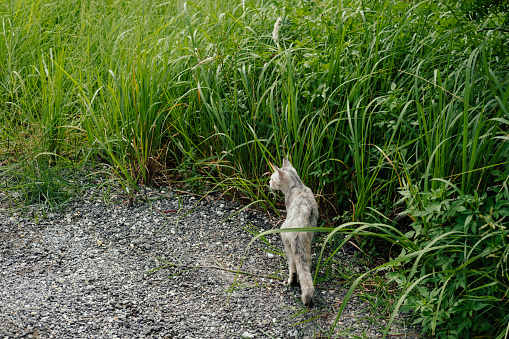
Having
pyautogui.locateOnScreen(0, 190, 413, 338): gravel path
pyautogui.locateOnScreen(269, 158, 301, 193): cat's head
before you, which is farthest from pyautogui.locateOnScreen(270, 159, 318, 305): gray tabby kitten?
pyautogui.locateOnScreen(0, 190, 413, 338): gravel path

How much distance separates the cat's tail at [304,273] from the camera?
231cm

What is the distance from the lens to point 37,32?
4.28 meters

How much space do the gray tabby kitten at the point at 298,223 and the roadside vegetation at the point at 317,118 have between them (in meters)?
0.25

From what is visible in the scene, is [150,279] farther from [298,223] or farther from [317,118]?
[317,118]

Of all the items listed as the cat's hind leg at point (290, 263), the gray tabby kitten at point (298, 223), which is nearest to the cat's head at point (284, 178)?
the gray tabby kitten at point (298, 223)

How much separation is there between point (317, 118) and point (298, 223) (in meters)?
0.95

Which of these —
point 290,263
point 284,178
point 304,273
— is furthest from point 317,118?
point 304,273

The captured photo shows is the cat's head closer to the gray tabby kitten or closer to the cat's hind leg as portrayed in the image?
the gray tabby kitten

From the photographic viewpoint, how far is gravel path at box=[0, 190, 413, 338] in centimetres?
234

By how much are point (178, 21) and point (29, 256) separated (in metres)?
2.66

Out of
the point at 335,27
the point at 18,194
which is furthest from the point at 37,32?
the point at 335,27

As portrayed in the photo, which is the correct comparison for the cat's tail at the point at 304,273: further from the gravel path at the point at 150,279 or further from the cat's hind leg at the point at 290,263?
the gravel path at the point at 150,279

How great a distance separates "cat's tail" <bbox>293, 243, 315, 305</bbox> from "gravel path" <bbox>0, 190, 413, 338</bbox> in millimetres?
178

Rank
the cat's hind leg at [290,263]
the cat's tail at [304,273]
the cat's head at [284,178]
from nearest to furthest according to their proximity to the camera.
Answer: the cat's tail at [304,273] < the cat's hind leg at [290,263] < the cat's head at [284,178]
